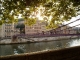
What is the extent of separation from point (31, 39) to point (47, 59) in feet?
188

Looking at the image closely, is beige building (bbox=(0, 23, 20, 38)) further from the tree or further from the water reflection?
the tree

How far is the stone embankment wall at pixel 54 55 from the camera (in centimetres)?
505

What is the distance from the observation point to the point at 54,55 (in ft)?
19.1

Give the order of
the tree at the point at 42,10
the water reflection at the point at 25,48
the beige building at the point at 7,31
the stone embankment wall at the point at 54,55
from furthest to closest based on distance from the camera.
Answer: the beige building at the point at 7,31 < the water reflection at the point at 25,48 < the tree at the point at 42,10 < the stone embankment wall at the point at 54,55

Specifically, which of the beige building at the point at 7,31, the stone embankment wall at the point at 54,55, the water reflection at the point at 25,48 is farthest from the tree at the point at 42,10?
the beige building at the point at 7,31

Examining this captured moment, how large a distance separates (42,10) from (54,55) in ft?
15.7

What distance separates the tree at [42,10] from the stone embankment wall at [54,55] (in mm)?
2929

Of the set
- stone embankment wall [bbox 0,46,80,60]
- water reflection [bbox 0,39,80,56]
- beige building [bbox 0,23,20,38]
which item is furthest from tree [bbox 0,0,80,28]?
beige building [bbox 0,23,20,38]

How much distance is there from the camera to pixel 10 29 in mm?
76625

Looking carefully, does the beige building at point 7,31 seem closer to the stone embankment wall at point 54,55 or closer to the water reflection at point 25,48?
the water reflection at point 25,48

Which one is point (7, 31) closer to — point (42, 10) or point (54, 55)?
point (42, 10)

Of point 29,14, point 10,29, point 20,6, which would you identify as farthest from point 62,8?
point 10,29

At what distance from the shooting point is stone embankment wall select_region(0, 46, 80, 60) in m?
5.05

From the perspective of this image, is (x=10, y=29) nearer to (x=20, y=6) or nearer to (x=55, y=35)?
(x=55, y=35)
